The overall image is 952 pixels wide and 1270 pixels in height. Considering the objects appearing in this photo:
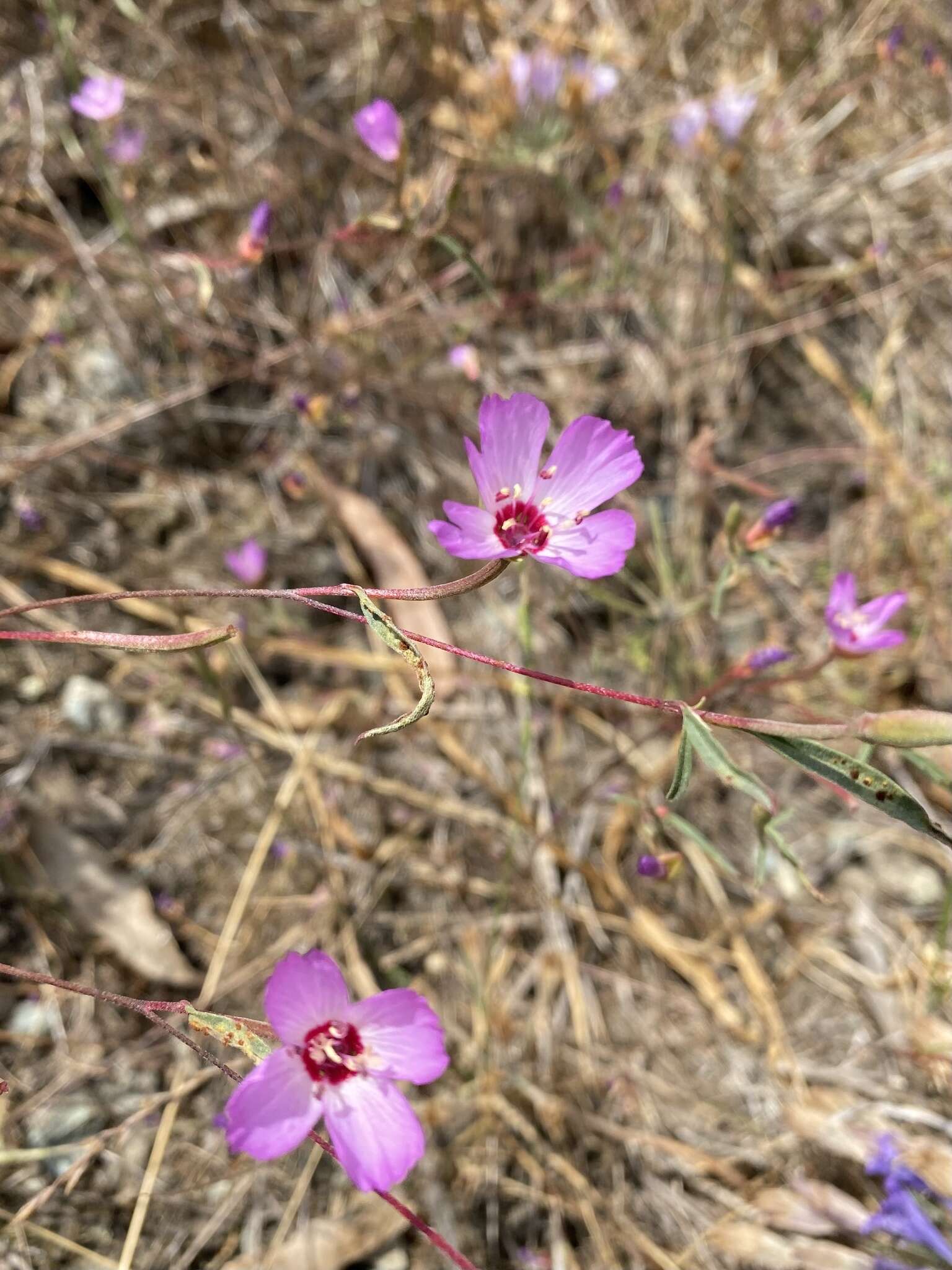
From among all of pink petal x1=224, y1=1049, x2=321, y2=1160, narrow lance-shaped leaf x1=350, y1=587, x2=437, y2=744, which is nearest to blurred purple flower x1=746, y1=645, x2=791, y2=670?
narrow lance-shaped leaf x1=350, y1=587, x2=437, y2=744

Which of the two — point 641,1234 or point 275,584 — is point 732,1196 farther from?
point 275,584

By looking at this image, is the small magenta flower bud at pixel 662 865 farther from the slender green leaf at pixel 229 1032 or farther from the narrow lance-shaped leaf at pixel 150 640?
the narrow lance-shaped leaf at pixel 150 640

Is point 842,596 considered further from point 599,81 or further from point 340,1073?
point 599,81

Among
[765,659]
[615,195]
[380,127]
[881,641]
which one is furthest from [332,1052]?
[615,195]

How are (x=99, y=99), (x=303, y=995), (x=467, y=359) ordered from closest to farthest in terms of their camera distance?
(x=303, y=995)
(x=467, y=359)
(x=99, y=99)

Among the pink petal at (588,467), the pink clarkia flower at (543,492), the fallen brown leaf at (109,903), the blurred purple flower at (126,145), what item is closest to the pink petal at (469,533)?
the pink clarkia flower at (543,492)
